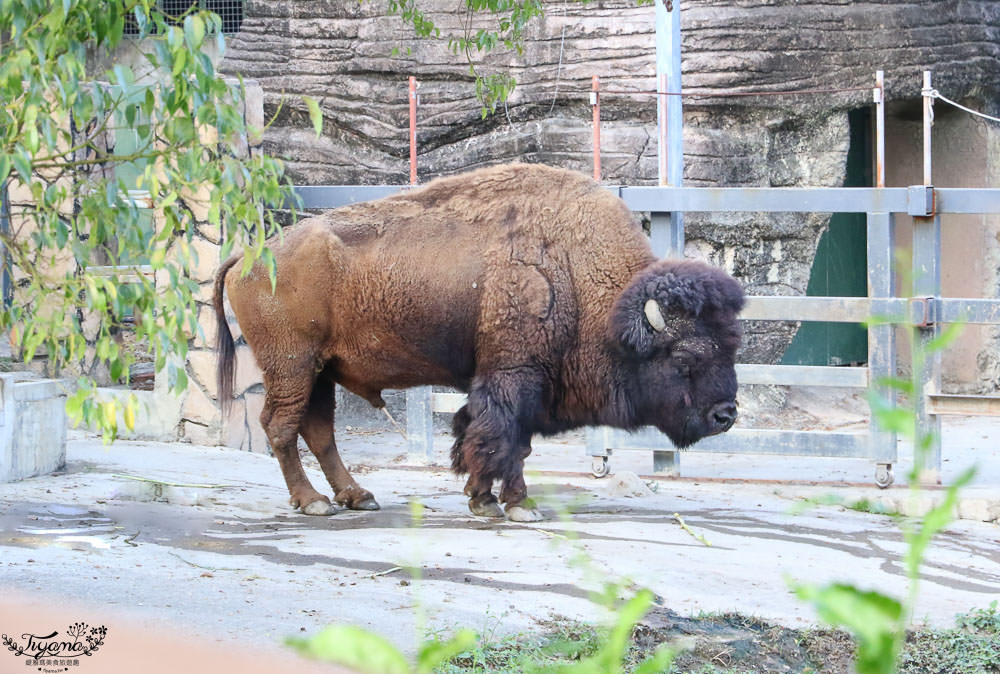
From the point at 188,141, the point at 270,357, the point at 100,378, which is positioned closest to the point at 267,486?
the point at 270,357

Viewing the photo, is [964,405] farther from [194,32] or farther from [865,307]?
[194,32]

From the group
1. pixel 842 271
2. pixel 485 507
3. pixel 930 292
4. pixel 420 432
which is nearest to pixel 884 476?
pixel 930 292

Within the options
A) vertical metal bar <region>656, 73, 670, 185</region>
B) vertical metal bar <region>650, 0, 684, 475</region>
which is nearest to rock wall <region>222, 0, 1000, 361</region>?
vertical metal bar <region>650, 0, 684, 475</region>

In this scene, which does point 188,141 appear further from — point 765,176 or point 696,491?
point 765,176

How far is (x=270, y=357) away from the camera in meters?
6.36

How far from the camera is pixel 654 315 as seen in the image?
19.8 feet

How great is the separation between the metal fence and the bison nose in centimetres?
128

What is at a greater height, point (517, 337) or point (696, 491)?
point (517, 337)

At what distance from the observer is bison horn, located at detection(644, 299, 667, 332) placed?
603 cm

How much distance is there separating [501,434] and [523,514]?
1.50 ft

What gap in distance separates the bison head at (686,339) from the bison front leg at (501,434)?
1.85ft

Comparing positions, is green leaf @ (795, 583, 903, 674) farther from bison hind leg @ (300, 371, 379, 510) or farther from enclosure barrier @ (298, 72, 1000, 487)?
enclosure barrier @ (298, 72, 1000, 487)

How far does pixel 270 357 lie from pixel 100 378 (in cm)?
344

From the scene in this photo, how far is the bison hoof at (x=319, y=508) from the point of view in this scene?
6305mm
